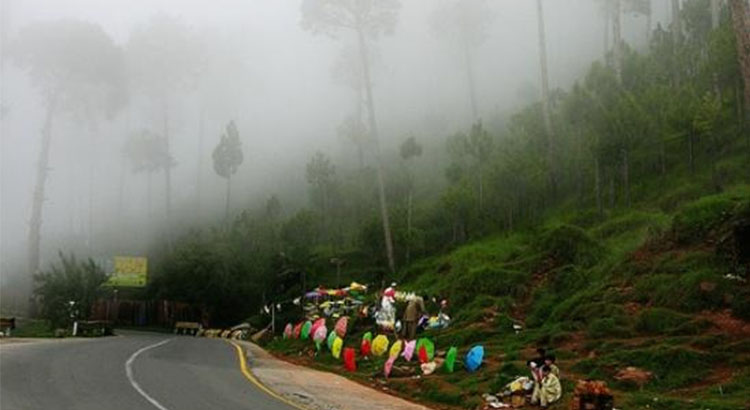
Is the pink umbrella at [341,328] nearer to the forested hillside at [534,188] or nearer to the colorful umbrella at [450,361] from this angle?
the forested hillside at [534,188]

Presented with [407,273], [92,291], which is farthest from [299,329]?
[92,291]

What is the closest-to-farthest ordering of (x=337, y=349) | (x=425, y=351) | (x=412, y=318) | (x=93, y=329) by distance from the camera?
1. (x=425, y=351)
2. (x=337, y=349)
3. (x=412, y=318)
4. (x=93, y=329)

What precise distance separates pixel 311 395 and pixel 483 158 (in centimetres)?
3384

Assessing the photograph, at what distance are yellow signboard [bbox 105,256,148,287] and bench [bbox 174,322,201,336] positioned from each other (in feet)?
25.3

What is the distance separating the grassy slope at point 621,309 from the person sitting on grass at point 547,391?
0.97ft

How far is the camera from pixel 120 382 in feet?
52.3

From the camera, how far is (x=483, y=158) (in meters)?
48.8

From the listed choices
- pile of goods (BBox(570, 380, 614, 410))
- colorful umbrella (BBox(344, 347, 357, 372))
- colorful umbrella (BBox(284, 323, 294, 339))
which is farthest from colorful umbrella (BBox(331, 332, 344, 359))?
pile of goods (BBox(570, 380, 614, 410))

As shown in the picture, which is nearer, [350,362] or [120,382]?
[120,382]

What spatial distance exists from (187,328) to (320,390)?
120ft

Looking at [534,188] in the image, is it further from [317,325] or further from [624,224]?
[317,325]

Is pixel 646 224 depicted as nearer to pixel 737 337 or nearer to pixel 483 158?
pixel 737 337

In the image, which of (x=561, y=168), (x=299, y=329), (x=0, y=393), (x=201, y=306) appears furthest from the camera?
(x=201, y=306)

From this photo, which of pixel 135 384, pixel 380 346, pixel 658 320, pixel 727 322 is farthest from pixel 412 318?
pixel 135 384
